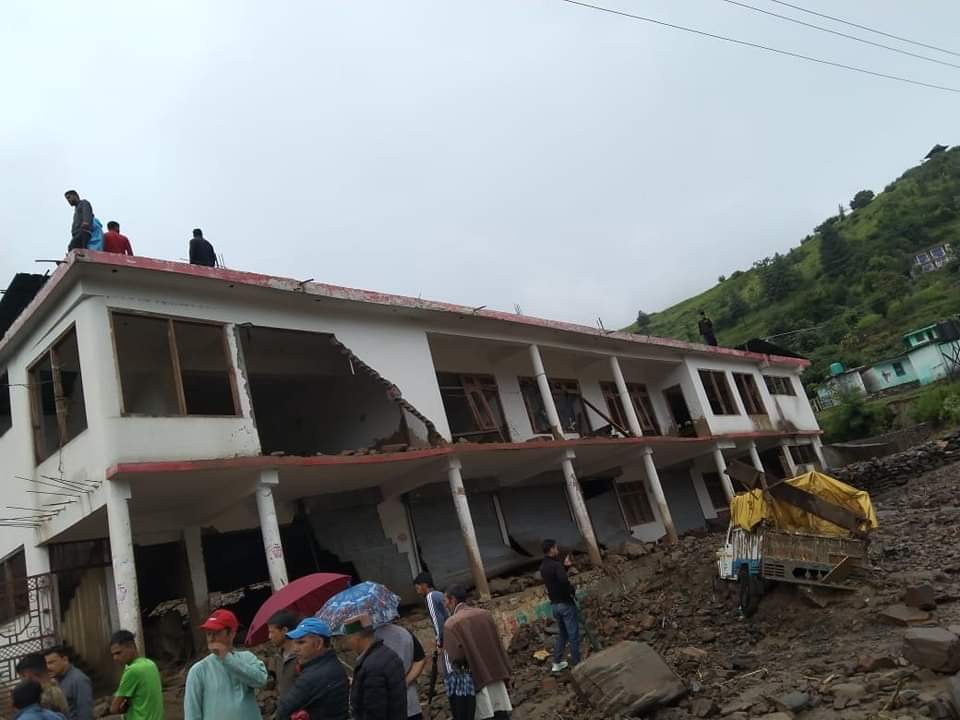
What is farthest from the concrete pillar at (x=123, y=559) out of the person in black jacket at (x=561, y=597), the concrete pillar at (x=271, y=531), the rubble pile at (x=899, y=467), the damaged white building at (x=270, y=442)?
the rubble pile at (x=899, y=467)

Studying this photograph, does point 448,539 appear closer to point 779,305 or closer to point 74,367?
point 74,367

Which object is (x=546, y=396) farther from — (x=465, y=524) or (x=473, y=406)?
(x=465, y=524)

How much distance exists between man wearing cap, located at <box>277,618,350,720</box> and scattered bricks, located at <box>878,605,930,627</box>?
23.6 feet

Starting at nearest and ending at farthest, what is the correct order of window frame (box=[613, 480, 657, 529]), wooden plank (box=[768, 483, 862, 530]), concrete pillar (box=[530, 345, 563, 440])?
wooden plank (box=[768, 483, 862, 530]) → concrete pillar (box=[530, 345, 563, 440]) → window frame (box=[613, 480, 657, 529])

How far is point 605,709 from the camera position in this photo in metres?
6.62

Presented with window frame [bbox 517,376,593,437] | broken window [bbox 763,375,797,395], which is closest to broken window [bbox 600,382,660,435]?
window frame [bbox 517,376,593,437]

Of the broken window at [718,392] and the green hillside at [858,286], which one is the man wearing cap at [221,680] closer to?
the broken window at [718,392]

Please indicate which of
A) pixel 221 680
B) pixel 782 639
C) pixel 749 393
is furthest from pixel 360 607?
pixel 749 393

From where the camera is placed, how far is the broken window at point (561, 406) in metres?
16.9

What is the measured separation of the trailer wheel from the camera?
9930 mm

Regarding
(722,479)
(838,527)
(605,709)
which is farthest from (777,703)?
(722,479)

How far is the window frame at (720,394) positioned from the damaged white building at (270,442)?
362cm

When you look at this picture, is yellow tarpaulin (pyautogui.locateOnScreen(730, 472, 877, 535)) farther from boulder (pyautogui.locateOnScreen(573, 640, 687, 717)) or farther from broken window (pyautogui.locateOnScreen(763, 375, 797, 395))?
broken window (pyautogui.locateOnScreen(763, 375, 797, 395))

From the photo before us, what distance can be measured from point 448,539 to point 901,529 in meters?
9.14
